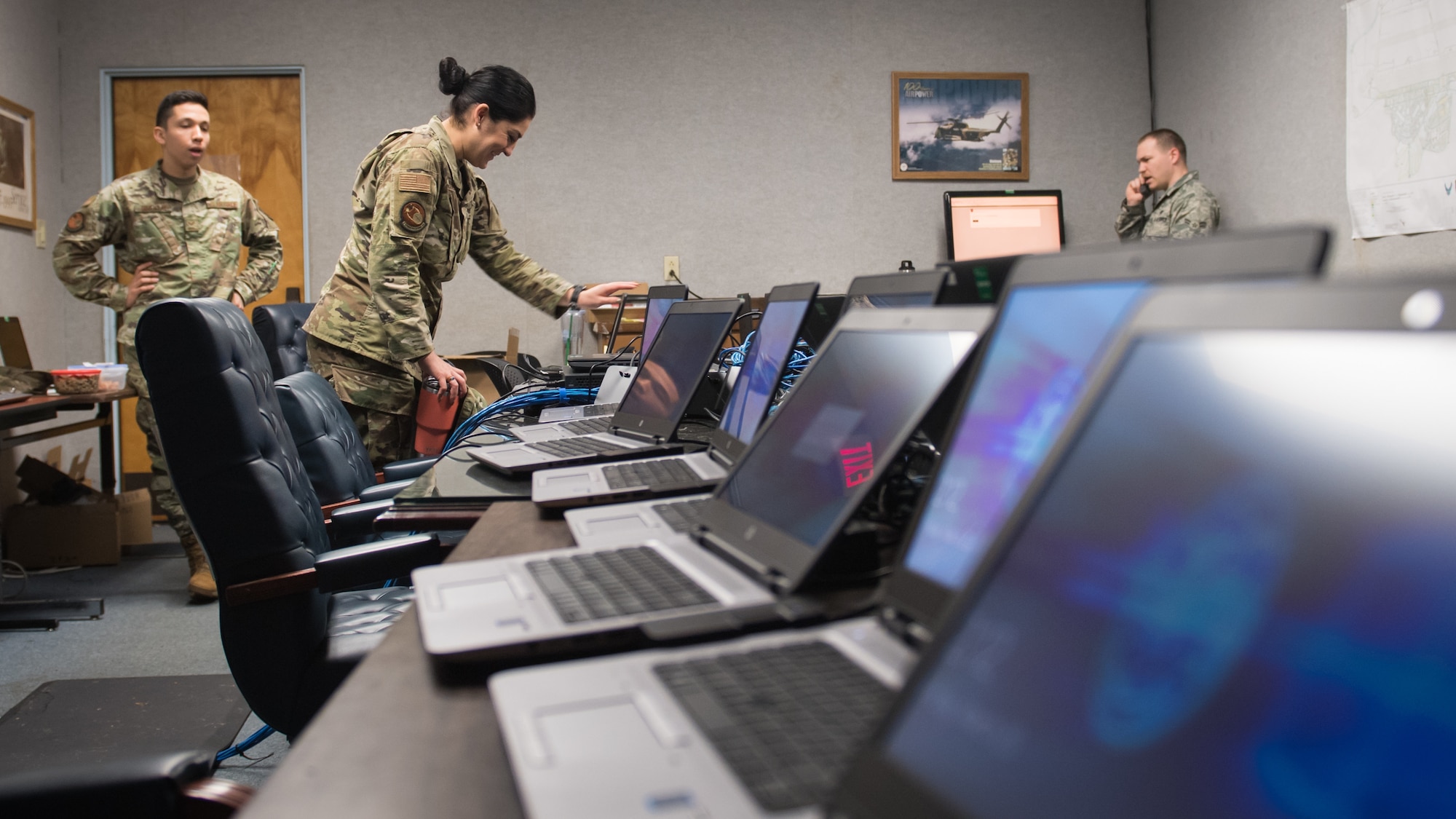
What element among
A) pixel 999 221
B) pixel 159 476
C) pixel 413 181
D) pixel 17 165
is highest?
pixel 17 165

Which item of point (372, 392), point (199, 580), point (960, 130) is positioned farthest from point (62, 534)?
point (960, 130)

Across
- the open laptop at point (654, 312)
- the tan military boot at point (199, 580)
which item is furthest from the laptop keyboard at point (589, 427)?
the tan military boot at point (199, 580)

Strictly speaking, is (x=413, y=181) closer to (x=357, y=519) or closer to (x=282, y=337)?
(x=357, y=519)

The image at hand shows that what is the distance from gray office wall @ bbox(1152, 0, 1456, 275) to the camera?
12.3 feet

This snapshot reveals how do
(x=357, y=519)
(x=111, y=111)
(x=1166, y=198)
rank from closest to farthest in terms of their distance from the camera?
(x=357, y=519)
(x=1166, y=198)
(x=111, y=111)

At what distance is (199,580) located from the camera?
3252 millimetres

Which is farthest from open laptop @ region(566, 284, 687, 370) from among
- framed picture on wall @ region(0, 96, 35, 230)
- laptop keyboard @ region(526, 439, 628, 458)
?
framed picture on wall @ region(0, 96, 35, 230)

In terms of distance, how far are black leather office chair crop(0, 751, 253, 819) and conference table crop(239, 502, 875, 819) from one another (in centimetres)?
17

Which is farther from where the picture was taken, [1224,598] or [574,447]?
[574,447]

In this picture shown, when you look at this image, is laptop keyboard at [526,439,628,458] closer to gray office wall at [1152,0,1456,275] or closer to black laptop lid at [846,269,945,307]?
black laptop lid at [846,269,945,307]

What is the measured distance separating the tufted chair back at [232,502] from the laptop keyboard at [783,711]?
980 millimetres

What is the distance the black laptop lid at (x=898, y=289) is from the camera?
40.1 inches

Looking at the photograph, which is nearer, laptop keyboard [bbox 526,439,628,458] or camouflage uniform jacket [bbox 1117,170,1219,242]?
laptop keyboard [bbox 526,439,628,458]

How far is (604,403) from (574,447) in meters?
0.76
